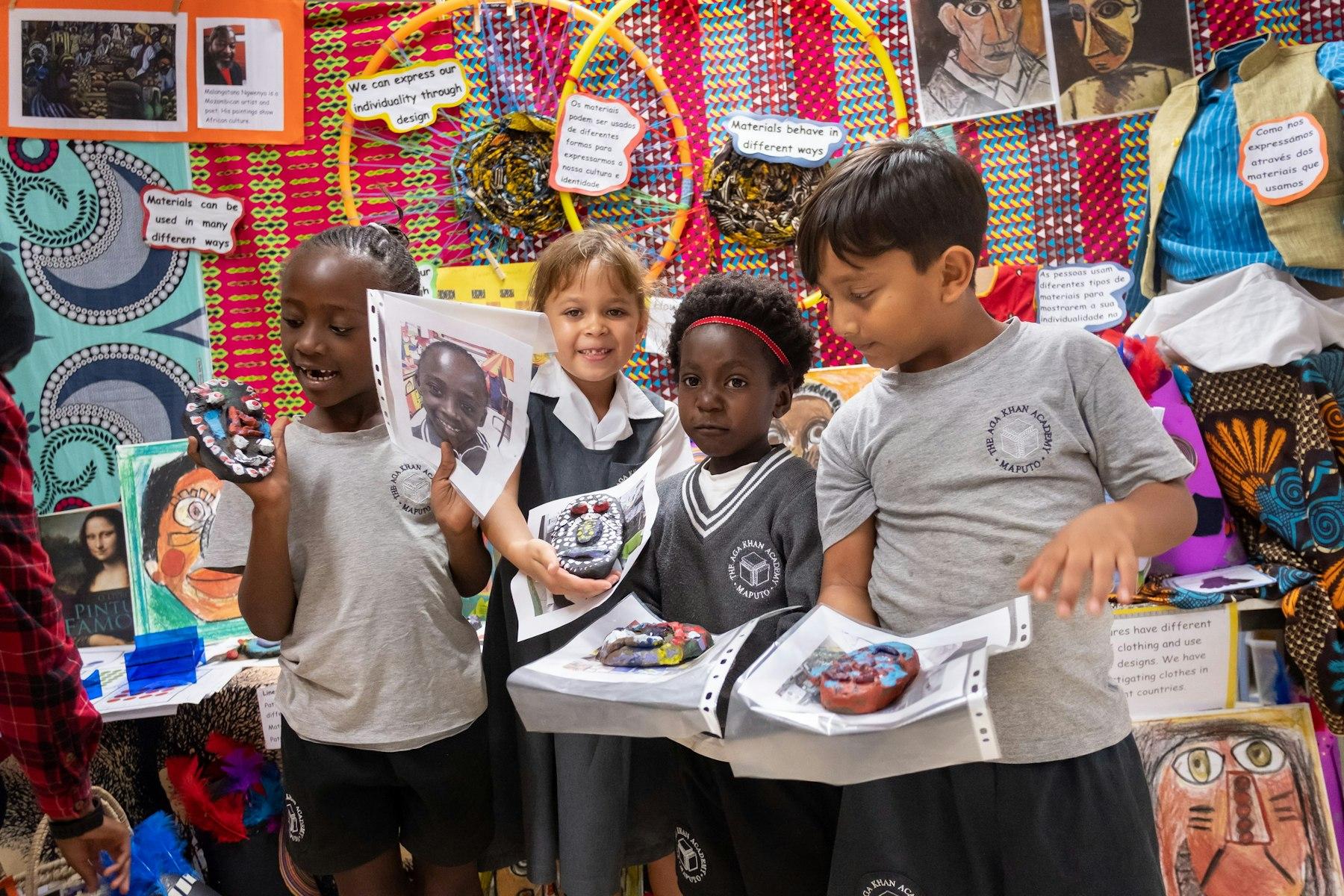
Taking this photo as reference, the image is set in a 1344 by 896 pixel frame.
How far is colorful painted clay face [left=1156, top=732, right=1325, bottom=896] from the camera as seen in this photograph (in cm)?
190

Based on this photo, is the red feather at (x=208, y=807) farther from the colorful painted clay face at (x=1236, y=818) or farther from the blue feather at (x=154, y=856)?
the colorful painted clay face at (x=1236, y=818)

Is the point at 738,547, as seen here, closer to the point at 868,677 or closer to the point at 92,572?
the point at 868,677

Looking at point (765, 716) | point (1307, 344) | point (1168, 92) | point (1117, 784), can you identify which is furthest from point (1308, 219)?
point (765, 716)

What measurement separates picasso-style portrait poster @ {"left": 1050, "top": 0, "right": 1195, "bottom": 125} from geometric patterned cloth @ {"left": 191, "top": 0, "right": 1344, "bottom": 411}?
41 millimetres

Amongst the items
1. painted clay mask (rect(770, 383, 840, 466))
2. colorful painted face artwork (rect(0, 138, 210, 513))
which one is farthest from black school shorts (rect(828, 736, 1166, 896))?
colorful painted face artwork (rect(0, 138, 210, 513))

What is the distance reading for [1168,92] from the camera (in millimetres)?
2324

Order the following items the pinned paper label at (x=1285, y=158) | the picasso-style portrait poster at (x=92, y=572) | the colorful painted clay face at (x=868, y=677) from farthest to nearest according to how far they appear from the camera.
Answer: the picasso-style portrait poster at (x=92, y=572) < the pinned paper label at (x=1285, y=158) < the colorful painted clay face at (x=868, y=677)

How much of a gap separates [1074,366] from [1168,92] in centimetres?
151

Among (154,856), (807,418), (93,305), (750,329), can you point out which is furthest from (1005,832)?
(93,305)

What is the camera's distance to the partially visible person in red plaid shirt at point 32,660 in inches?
47.6

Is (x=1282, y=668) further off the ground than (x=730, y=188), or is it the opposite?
(x=730, y=188)

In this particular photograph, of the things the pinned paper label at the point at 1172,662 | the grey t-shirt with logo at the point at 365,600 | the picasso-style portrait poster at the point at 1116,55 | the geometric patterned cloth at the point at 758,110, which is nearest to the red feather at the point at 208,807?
the grey t-shirt with logo at the point at 365,600

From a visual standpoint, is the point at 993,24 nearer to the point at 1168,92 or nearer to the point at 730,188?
the point at 1168,92

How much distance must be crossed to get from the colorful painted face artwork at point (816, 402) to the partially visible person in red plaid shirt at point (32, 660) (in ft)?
4.79
